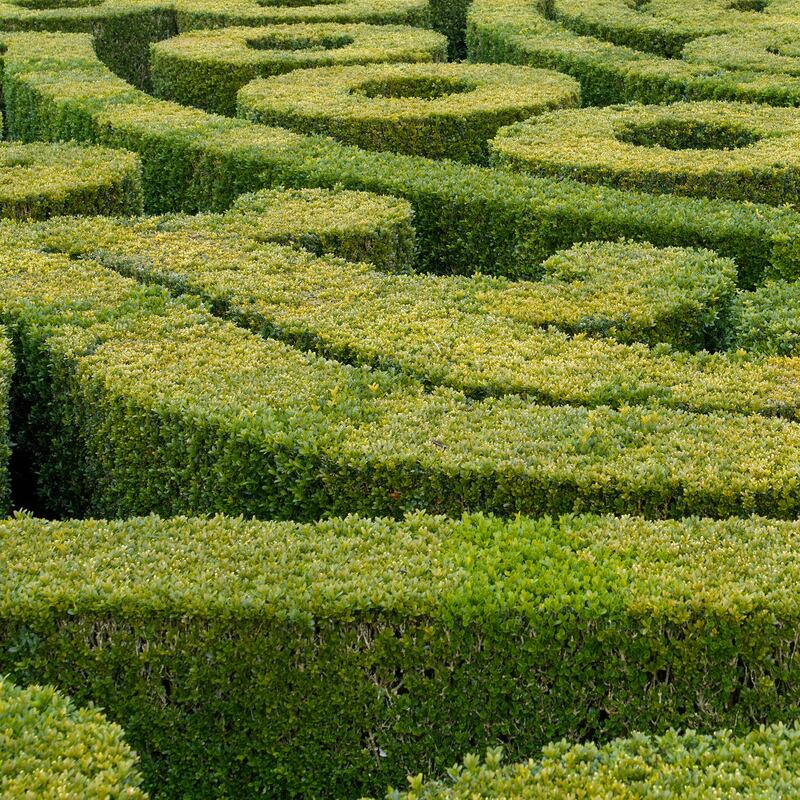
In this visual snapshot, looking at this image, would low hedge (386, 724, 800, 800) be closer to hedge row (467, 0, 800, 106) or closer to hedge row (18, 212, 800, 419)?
hedge row (18, 212, 800, 419)

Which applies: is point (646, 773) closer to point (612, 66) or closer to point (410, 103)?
point (410, 103)

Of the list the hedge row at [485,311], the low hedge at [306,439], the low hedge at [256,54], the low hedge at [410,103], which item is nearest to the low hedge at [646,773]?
the low hedge at [306,439]

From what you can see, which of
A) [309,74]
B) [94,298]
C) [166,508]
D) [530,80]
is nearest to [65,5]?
[309,74]

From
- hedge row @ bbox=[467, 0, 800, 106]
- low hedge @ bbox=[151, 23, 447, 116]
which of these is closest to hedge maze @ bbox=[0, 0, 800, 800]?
hedge row @ bbox=[467, 0, 800, 106]

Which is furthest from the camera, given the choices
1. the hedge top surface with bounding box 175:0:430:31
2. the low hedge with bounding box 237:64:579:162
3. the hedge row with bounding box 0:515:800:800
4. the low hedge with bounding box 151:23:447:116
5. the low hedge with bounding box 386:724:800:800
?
the hedge top surface with bounding box 175:0:430:31

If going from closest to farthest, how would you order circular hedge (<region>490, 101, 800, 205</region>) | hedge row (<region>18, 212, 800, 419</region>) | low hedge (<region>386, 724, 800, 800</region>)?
1. low hedge (<region>386, 724, 800, 800</region>)
2. hedge row (<region>18, 212, 800, 419</region>)
3. circular hedge (<region>490, 101, 800, 205</region>)

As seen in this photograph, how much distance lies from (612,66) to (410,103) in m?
4.77

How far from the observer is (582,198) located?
14.3 m

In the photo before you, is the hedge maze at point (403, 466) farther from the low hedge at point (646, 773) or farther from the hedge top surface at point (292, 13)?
the hedge top surface at point (292, 13)

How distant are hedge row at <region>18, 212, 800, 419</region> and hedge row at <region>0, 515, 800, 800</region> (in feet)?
8.03

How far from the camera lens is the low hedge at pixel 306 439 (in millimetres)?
8422

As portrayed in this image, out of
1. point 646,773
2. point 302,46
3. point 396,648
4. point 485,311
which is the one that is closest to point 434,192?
point 485,311

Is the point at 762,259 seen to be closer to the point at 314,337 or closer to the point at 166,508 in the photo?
the point at 314,337

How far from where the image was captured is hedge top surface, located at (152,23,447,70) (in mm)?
22906
